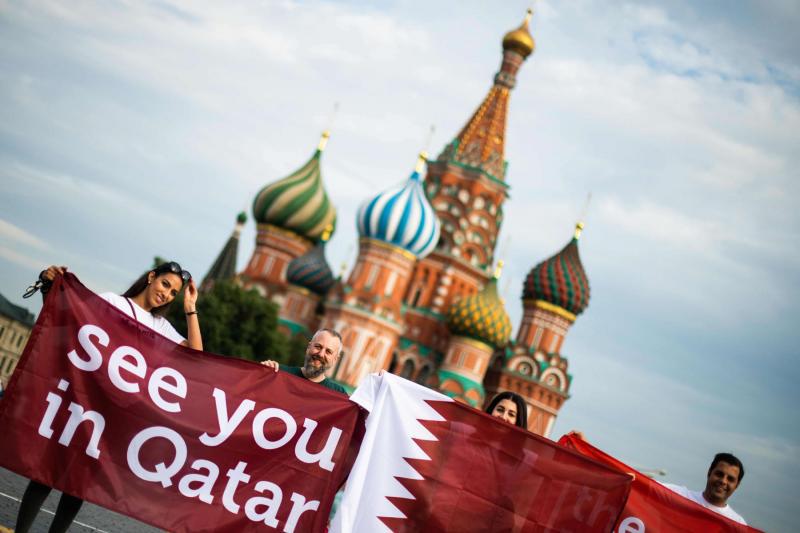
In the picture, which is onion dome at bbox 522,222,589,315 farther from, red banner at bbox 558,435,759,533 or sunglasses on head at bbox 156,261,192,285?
sunglasses on head at bbox 156,261,192,285

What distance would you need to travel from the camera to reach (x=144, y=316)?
5391mm

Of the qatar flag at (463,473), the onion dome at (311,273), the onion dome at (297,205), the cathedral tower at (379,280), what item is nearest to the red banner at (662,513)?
the qatar flag at (463,473)

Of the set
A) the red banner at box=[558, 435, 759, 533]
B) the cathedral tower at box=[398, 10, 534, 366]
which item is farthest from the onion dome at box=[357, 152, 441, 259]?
the red banner at box=[558, 435, 759, 533]

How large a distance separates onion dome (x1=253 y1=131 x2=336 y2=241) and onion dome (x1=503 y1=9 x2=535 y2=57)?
12.8 metres

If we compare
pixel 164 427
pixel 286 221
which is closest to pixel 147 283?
pixel 164 427

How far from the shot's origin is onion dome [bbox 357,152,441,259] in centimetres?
4362

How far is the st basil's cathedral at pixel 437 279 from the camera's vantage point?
143 ft

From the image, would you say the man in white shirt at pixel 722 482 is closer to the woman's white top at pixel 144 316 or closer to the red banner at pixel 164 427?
the red banner at pixel 164 427

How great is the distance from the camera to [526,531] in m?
5.77

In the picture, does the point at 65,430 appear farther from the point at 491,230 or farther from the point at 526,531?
the point at 491,230

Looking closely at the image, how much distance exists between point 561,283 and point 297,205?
46.8 ft

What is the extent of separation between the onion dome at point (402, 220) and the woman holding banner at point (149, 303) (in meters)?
38.1

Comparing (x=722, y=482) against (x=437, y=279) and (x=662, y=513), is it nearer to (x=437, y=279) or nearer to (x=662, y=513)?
(x=662, y=513)

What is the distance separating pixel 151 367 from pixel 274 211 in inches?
1806
